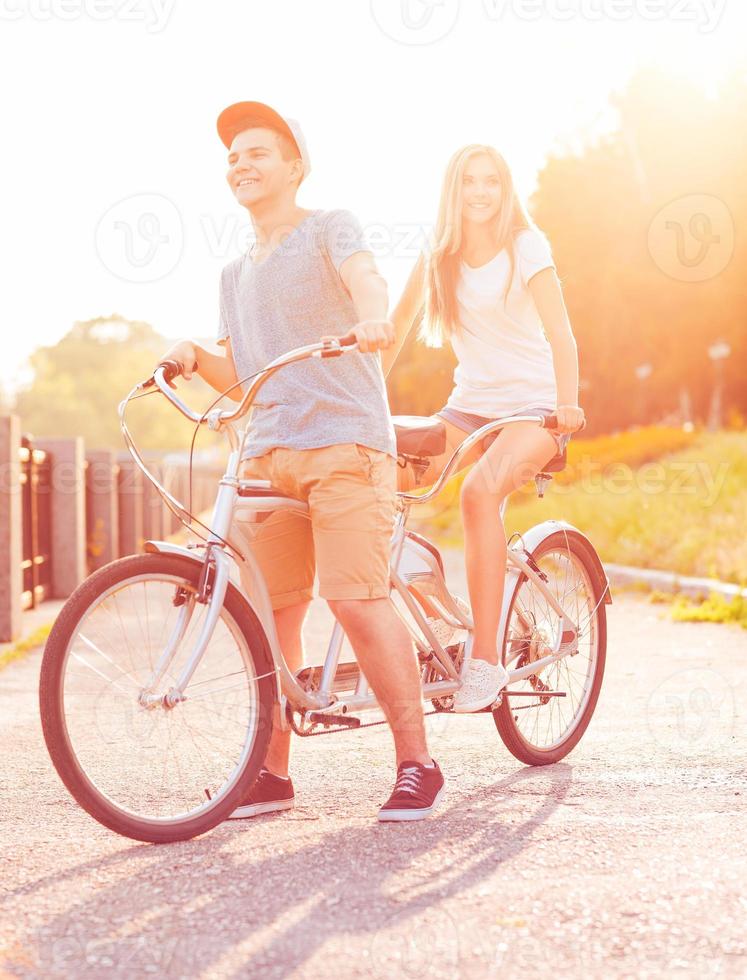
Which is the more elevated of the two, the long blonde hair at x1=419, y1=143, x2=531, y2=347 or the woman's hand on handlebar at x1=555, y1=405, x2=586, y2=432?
the long blonde hair at x1=419, y1=143, x2=531, y2=347

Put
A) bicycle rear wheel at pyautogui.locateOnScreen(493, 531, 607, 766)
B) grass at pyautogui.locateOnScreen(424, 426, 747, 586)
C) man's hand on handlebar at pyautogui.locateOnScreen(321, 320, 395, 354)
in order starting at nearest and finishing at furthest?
man's hand on handlebar at pyautogui.locateOnScreen(321, 320, 395, 354) < bicycle rear wheel at pyautogui.locateOnScreen(493, 531, 607, 766) < grass at pyautogui.locateOnScreen(424, 426, 747, 586)

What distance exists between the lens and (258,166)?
4070 mm

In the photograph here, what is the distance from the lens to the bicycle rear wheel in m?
4.86

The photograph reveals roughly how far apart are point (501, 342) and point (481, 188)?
495 millimetres

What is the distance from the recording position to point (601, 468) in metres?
23.0

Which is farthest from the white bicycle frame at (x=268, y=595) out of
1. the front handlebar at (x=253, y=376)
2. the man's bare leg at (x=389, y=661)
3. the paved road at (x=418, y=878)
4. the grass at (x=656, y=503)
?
the grass at (x=656, y=503)

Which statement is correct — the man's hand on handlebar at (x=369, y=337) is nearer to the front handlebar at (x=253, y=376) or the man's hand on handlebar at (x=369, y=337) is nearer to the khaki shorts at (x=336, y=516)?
the front handlebar at (x=253, y=376)

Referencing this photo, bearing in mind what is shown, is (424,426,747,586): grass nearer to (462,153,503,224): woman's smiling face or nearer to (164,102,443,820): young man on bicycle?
(462,153,503,224): woman's smiling face

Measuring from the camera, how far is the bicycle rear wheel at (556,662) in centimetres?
486

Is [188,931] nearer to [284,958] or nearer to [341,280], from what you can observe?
[284,958]

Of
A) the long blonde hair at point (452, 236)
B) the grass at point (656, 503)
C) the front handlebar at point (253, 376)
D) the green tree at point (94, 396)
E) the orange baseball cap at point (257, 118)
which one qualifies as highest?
the green tree at point (94, 396)

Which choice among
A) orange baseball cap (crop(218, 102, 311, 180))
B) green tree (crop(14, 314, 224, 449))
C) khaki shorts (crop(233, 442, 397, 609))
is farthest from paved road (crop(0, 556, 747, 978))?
green tree (crop(14, 314, 224, 449))

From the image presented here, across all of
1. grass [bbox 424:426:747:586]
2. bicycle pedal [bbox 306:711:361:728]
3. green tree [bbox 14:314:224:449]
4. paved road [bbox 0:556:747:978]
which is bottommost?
paved road [bbox 0:556:747:978]

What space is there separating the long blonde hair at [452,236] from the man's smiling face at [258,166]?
814 millimetres
